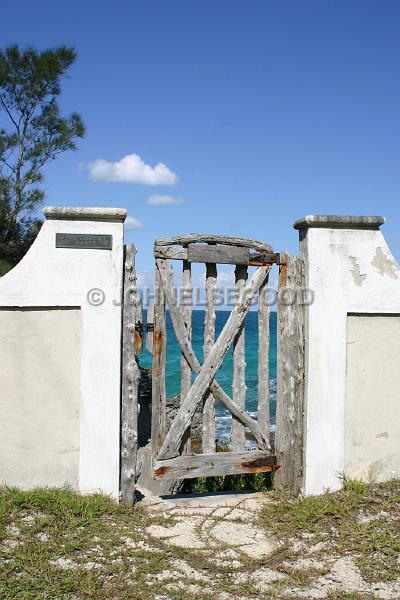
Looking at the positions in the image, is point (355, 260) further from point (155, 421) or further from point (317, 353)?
point (155, 421)

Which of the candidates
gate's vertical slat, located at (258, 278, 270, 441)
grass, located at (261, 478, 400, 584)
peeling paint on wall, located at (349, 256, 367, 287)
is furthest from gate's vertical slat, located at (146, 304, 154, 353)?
peeling paint on wall, located at (349, 256, 367, 287)

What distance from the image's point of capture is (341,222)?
17.7 feet

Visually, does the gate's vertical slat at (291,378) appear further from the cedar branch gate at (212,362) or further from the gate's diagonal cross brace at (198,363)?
the gate's diagonal cross brace at (198,363)

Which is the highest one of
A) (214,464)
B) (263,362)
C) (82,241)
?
(82,241)

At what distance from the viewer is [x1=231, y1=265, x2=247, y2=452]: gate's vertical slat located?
5.52 m

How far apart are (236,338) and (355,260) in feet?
4.56

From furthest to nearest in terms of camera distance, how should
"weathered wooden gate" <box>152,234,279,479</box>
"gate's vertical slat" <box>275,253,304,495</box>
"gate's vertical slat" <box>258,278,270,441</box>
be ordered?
"gate's vertical slat" <box>258,278,270,441</box>, "gate's vertical slat" <box>275,253,304,495</box>, "weathered wooden gate" <box>152,234,279,479</box>

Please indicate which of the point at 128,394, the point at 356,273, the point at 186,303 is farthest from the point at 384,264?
the point at 128,394

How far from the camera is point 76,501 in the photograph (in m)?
4.82

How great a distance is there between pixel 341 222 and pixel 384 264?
617mm

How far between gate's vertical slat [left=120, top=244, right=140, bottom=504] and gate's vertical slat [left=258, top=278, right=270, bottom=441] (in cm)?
128

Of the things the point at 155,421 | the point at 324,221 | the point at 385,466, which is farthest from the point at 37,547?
the point at 324,221

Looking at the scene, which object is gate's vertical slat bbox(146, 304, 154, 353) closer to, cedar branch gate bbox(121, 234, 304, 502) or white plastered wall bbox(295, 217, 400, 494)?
cedar branch gate bbox(121, 234, 304, 502)

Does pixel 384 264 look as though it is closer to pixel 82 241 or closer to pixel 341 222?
pixel 341 222
